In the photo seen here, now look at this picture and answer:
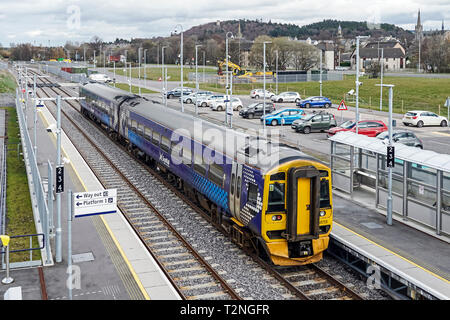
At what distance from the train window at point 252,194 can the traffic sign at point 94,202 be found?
3.84m

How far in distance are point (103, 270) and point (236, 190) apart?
14.4 ft

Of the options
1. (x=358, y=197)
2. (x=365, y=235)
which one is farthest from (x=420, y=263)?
(x=358, y=197)

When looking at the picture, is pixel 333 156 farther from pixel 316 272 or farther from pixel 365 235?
pixel 316 272

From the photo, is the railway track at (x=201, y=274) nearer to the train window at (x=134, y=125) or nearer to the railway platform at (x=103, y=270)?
the railway platform at (x=103, y=270)

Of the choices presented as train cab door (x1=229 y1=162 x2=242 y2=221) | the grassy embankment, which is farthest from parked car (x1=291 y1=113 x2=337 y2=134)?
train cab door (x1=229 y1=162 x2=242 y2=221)

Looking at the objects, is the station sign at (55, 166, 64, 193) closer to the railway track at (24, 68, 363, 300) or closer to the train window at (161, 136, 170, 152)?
the railway track at (24, 68, 363, 300)

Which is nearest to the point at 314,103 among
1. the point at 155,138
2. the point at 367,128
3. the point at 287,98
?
the point at 287,98

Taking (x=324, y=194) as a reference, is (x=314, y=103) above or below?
above

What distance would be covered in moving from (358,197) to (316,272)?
286 inches

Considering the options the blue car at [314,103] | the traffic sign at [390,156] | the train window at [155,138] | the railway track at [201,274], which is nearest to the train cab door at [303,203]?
the railway track at [201,274]

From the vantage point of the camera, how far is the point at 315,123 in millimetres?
A: 41531

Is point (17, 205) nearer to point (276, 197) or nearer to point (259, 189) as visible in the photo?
point (259, 189)
